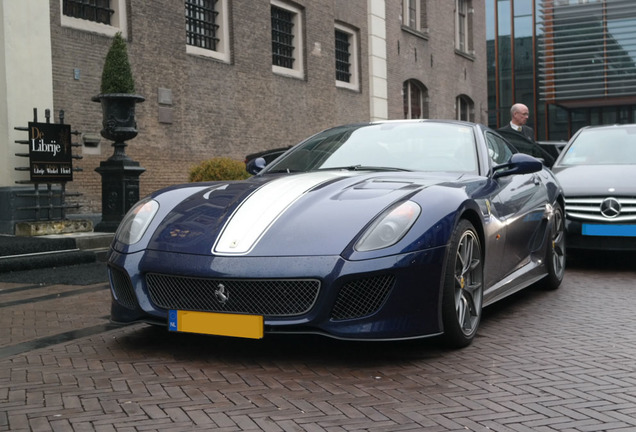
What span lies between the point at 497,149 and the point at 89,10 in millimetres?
9177

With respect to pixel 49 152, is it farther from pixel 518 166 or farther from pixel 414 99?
pixel 414 99

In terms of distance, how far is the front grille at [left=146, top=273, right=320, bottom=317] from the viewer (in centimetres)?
370

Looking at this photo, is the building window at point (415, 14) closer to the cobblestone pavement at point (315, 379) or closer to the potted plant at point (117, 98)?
the potted plant at point (117, 98)

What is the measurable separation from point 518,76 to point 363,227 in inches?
1323

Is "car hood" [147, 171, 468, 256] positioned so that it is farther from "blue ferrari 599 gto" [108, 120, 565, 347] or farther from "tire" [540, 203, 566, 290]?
"tire" [540, 203, 566, 290]

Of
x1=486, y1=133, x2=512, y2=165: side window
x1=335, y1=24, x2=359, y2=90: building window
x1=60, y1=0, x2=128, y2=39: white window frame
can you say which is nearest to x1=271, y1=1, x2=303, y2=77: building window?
x1=335, y1=24, x2=359, y2=90: building window

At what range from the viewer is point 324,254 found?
3.71 meters

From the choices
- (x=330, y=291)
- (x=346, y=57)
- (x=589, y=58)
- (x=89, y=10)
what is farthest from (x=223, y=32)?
(x=589, y=58)

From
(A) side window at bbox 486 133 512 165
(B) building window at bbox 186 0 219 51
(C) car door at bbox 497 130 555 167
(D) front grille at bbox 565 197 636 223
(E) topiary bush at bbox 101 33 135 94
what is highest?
(B) building window at bbox 186 0 219 51

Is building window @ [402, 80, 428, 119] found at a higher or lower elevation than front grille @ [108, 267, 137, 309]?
higher

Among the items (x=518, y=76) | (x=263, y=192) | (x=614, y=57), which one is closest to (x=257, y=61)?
(x=263, y=192)

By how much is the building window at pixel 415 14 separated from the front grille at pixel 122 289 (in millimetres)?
21450

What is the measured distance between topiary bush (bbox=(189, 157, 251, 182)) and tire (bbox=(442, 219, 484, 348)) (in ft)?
26.9

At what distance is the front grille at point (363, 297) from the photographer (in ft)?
12.2
